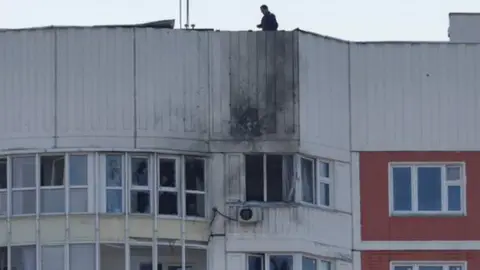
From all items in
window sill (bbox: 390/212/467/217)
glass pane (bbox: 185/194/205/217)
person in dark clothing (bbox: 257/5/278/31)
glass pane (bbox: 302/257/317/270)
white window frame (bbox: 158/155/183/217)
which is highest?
person in dark clothing (bbox: 257/5/278/31)

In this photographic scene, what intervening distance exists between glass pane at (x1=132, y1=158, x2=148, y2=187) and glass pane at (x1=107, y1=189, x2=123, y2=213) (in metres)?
0.46

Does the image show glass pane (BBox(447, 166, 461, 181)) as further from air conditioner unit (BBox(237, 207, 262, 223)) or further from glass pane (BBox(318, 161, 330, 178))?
air conditioner unit (BBox(237, 207, 262, 223))

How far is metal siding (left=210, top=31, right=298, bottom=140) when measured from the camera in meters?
69.3

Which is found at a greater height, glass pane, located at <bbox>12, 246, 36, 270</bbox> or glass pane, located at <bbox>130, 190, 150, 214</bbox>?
glass pane, located at <bbox>130, 190, 150, 214</bbox>

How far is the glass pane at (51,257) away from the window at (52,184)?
924 mm

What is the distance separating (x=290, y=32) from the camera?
69.8 m

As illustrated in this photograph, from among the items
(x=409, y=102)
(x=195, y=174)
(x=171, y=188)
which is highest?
(x=409, y=102)

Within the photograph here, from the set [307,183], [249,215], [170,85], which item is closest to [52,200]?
[170,85]

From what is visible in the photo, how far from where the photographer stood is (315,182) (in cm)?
7000

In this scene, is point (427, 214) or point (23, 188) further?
point (427, 214)

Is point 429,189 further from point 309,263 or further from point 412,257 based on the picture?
point 309,263

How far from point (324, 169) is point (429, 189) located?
2757 millimetres

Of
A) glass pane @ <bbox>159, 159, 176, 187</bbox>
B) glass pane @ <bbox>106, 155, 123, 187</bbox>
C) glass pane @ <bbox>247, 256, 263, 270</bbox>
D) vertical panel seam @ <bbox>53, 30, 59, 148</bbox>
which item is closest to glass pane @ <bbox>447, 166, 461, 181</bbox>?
glass pane @ <bbox>247, 256, 263, 270</bbox>

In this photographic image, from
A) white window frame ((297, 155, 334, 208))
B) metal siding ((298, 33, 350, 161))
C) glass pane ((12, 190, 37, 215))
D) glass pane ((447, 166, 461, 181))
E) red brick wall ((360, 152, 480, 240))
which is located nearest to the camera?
glass pane ((12, 190, 37, 215))
